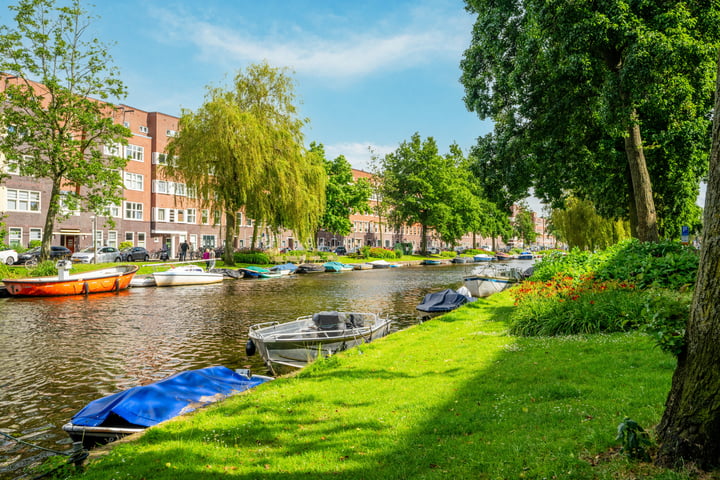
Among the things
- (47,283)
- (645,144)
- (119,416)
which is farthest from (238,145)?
(119,416)

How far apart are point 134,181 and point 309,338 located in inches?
2179

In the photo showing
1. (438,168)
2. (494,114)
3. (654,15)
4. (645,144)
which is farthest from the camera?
(438,168)

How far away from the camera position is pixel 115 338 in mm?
15945

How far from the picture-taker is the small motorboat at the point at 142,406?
6.78 metres

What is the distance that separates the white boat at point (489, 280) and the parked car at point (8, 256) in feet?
114

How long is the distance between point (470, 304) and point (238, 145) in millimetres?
24814

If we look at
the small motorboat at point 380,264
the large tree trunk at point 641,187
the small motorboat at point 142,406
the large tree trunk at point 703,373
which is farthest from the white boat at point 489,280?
the small motorboat at point 380,264

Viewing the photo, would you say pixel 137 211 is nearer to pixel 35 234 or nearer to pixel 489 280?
pixel 35 234

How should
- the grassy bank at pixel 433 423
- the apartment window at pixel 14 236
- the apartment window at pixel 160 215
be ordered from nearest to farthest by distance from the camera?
the grassy bank at pixel 433 423
the apartment window at pixel 14 236
the apartment window at pixel 160 215

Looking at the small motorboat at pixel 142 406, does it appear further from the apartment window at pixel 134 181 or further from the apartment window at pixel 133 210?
the apartment window at pixel 134 181

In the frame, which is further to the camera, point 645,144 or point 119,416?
point 645,144

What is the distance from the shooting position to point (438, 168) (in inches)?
3009

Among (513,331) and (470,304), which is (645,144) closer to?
(470,304)

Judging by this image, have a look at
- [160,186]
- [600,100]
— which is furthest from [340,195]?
[600,100]
